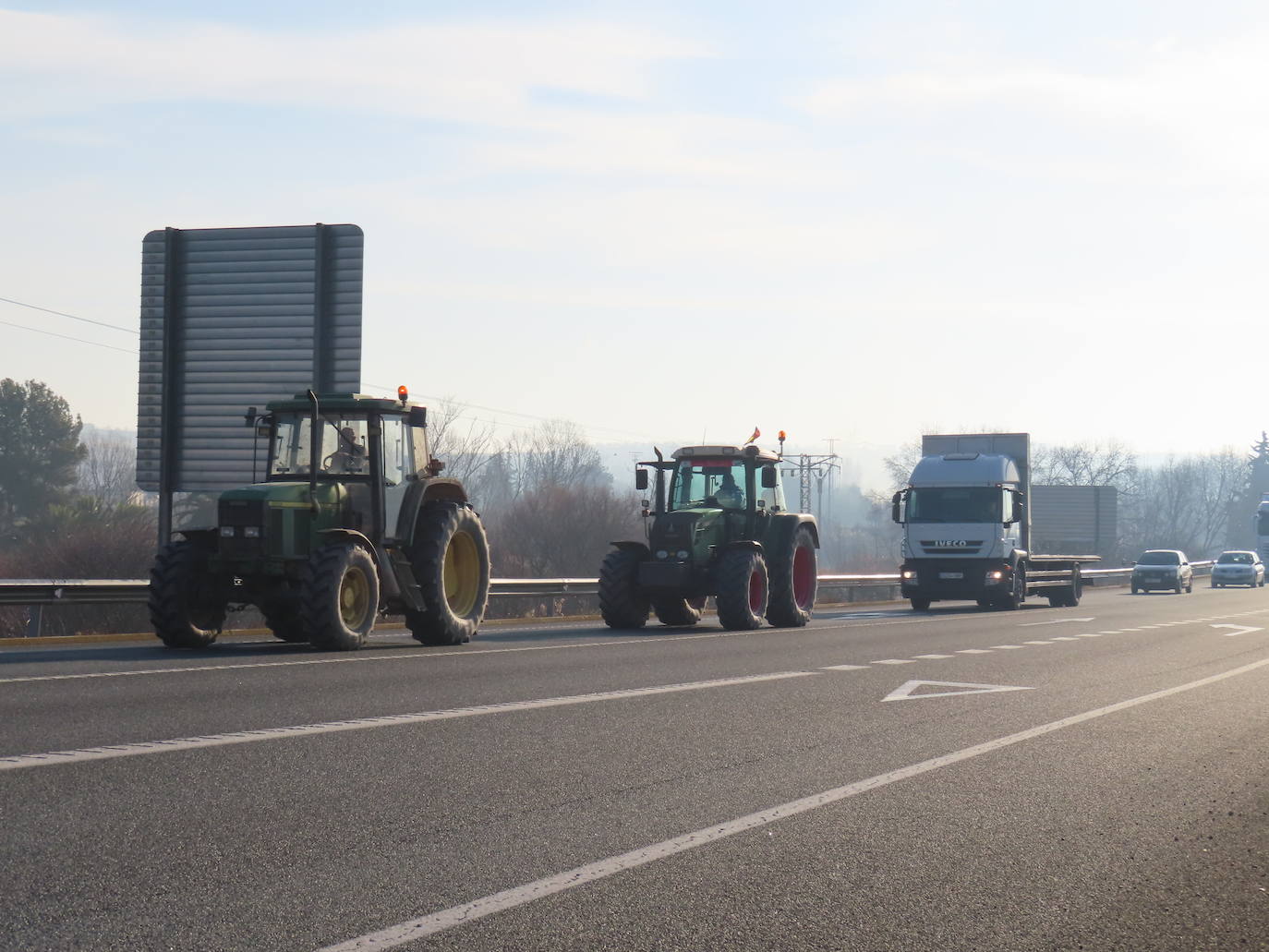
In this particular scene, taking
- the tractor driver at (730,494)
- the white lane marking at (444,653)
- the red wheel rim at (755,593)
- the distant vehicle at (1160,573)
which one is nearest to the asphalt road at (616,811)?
the white lane marking at (444,653)

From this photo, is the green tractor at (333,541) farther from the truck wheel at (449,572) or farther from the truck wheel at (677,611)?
the truck wheel at (677,611)

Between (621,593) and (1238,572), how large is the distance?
45.6 meters

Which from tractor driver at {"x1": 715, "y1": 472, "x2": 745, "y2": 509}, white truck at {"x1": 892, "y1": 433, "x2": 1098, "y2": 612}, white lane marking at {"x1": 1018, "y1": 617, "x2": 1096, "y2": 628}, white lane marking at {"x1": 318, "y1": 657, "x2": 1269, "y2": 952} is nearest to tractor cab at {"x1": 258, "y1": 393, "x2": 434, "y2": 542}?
tractor driver at {"x1": 715, "y1": 472, "x2": 745, "y2": 509}

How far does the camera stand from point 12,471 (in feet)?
252

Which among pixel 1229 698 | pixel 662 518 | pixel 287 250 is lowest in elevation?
pixel 1229 698

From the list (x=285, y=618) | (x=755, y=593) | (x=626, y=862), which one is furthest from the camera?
(x=755, y=593)

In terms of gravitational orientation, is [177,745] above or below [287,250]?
below

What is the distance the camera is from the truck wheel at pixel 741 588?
2169 cm

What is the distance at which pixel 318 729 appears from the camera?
9.40 meters

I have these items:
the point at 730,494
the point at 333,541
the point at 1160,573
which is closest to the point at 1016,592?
the point at 730,494

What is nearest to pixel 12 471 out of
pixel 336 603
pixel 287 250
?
pixel 287 250

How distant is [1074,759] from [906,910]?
13.8 ft

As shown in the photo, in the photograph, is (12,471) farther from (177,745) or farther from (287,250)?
(177,745)

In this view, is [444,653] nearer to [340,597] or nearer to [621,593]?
[340,597]
